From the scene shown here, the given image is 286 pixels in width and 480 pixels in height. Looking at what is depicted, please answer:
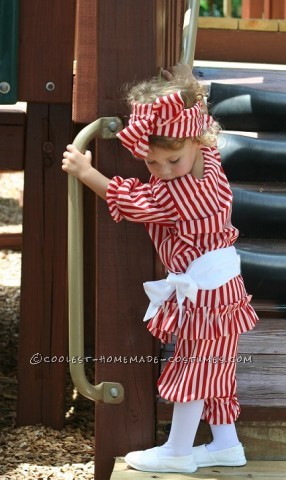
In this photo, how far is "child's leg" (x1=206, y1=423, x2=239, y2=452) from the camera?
290 centimetres

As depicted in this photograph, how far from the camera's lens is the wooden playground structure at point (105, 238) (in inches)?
110

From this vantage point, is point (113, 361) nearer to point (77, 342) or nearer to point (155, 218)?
point (77, 342)

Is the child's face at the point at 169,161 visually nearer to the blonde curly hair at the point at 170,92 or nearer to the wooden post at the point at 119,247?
the blonde curly hair at the point at 170,92

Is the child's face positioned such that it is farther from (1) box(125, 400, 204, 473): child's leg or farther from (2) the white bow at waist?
A: (1) box(125, 400, 204, 473): child's leg

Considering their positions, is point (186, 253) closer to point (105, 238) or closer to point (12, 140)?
point (105, 238)

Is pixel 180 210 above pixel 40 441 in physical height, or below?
above

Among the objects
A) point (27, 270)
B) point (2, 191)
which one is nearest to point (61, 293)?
point (27, 270)

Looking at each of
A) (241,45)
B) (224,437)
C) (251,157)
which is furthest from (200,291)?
(241,45)

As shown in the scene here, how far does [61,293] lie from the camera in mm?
4055

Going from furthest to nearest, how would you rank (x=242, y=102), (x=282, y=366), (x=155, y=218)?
(x=242, y=102) → (x=282, y=366) → (x=155, y=218)

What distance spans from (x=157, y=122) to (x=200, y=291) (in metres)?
0.50

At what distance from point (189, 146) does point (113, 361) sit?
0.70 m

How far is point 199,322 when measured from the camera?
2768mm

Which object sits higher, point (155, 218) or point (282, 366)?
point (155, 218)
